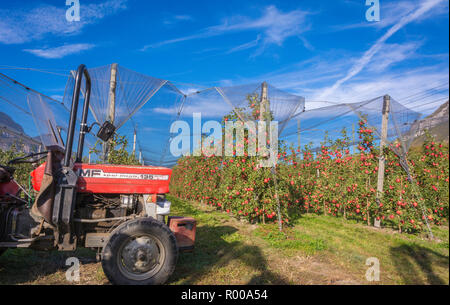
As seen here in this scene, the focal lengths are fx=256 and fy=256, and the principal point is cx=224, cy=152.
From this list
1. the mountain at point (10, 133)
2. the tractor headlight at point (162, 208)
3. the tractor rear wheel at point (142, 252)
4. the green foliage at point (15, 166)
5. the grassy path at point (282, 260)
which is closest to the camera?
the tractor rear wheel at point (142, 252)

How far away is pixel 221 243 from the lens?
4.82 meters

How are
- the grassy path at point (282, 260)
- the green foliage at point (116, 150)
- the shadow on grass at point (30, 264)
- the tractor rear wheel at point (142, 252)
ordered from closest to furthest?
1. the tractor rear wheel at point (142, 252)
2. the shadow on grass at point (30, 264)
3. the grassy path at point (282, 260)
4. the green foliage at point (116, 150)

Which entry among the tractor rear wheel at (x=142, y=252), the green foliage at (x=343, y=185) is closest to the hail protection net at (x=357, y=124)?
the green foliage at (x=343, y=185)

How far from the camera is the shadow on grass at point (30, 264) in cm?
310

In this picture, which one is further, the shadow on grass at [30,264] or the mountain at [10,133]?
the mountain at [10,133]

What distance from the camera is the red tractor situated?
111 inches

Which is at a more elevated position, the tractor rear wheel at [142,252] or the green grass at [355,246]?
the tractor rear wheel at [142,252]

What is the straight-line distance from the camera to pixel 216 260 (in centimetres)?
393

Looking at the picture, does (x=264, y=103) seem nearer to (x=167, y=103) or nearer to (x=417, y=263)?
(x=417, y=263)

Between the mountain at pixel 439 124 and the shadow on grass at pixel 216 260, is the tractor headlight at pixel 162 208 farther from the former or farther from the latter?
the mountain at pixel 439 124

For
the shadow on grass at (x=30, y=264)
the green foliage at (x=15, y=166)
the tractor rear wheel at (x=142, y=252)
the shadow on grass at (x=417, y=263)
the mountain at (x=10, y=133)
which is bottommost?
the shadow on grass at (x=417, y=263)

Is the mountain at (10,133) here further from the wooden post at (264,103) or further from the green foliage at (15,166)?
the wooden post at (264,103)

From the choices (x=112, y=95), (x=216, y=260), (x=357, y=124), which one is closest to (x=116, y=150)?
(x=112, y=95)

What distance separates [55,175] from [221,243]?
10.0 feet
